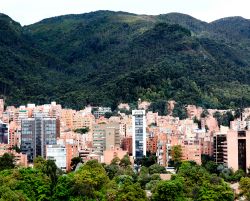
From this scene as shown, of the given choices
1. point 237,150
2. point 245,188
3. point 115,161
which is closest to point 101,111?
point 115,161

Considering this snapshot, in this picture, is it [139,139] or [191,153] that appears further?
[139,139]

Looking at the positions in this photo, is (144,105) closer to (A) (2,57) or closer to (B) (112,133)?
(B) (112,133)

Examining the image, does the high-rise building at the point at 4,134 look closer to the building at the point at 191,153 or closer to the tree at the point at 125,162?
the tree at the point at 125,162

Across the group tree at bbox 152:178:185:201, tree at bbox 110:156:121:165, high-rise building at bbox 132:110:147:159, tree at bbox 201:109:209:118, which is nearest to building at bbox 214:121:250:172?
high-rise building at bbox 132:110:147:159

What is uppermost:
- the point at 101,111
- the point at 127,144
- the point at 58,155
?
the point at 101,111

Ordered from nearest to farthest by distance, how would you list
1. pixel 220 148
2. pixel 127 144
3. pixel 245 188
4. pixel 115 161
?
pixel 245 188
pixel 115 161
pixel 220 148
pixel 127 144

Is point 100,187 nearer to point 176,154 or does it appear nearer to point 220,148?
point 176,154
